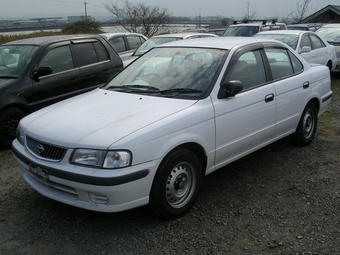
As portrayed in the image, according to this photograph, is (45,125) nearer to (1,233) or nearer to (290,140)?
(1,233)

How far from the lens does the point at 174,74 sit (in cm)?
414

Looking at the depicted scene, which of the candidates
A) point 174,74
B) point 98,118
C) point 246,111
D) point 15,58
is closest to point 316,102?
point 246,111

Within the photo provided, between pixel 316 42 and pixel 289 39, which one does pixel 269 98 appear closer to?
pixel 289 39

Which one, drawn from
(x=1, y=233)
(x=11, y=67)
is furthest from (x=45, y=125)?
(x=11, y=67)

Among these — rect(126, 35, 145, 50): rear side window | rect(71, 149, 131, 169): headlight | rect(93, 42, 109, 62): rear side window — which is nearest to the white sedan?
rect(71, 149, 131, 169): headlight

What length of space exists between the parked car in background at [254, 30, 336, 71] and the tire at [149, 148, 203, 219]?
6.83 metres

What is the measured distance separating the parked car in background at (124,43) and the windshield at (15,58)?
13.8 feet

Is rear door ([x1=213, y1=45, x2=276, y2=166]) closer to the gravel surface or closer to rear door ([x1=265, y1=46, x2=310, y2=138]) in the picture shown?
rear door ([x1=265, y1=46, x2=310, y2=138])

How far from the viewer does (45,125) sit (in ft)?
11.6

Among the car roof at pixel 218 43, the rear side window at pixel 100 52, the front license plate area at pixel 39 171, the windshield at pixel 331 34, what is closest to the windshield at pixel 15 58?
the rear side window at pixel 100 52

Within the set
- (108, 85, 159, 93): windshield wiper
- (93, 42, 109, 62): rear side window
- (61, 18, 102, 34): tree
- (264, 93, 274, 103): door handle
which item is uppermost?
(61, 18, 102, 34): tree

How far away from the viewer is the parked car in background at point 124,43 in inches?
422

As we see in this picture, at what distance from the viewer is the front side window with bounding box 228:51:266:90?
4.20 metres

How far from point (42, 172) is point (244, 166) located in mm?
2692
